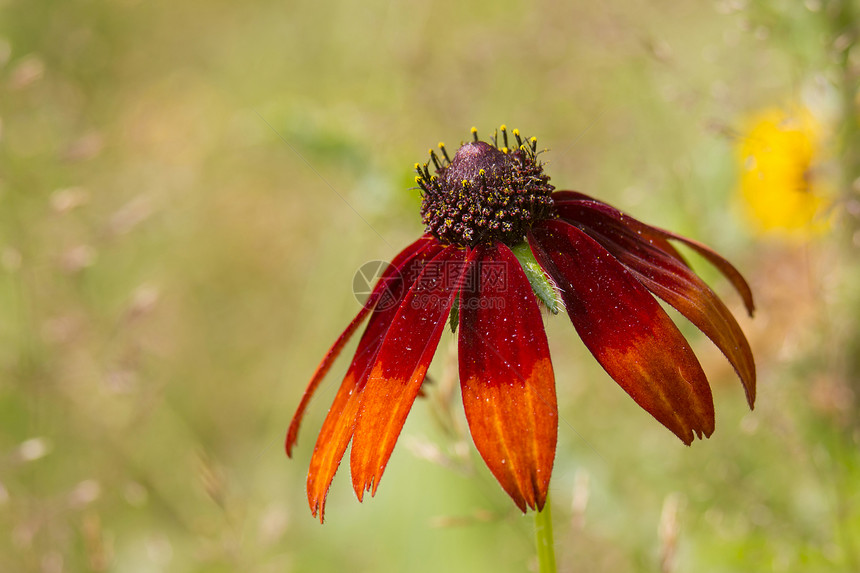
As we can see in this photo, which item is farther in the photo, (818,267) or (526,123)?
(526,123)

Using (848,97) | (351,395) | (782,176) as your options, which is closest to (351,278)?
(782,176)

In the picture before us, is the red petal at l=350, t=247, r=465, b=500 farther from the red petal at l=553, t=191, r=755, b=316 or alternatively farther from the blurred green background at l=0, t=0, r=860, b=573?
the blurred green background at l=0, t=0, r=860, b=573

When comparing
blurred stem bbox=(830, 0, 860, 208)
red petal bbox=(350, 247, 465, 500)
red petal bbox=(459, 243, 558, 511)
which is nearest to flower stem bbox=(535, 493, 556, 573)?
red petal bbox=(459, 243, 558, 511)

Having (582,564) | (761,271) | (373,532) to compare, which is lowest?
(582,564)

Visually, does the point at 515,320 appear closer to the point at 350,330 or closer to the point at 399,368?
the point at 399,368

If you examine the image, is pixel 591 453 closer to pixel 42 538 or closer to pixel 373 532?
pixel 373 532

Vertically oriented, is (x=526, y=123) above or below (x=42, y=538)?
above

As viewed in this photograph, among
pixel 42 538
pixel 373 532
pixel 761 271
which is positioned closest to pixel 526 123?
pixel 761 271
